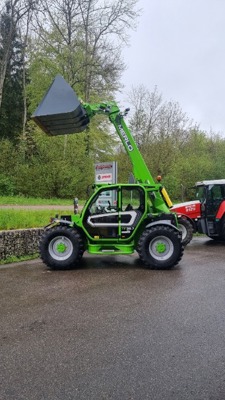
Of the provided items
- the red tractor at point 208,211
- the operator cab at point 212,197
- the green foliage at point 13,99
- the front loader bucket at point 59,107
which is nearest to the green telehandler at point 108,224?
the front loader bucket at point 59,107

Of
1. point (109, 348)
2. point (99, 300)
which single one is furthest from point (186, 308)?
point (109, 348)

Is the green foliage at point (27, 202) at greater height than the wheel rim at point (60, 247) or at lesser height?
greater

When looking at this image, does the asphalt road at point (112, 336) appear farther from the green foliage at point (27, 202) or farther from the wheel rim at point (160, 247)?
the green foliage at point (27, 202)

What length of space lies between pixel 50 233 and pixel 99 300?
256 cm

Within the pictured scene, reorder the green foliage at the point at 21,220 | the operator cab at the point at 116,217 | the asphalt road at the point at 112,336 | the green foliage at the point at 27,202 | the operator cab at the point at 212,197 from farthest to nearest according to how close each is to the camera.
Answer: the green foliage at the point at 27,202
the operator cab at the point at 212,197
the green foliage at the point at 21,220
the operator cab at the point at 116,217
the asphalt road at the point at 112,336

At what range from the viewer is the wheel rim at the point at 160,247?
7.55 metres

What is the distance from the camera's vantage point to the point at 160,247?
7578 mm

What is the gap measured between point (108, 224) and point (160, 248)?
3.86 feet

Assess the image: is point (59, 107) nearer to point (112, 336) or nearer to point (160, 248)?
point (160, 248)

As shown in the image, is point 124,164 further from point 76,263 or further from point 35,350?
point 35,350

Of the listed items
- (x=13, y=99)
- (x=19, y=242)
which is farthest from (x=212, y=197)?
(x=13, y=99)

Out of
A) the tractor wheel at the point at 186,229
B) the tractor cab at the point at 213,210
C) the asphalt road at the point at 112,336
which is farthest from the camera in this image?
the tractor cab at the point at 213,210

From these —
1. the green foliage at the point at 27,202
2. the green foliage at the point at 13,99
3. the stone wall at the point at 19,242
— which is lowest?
the stone wall at the point at 19,242

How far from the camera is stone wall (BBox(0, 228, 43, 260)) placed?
318 inches
